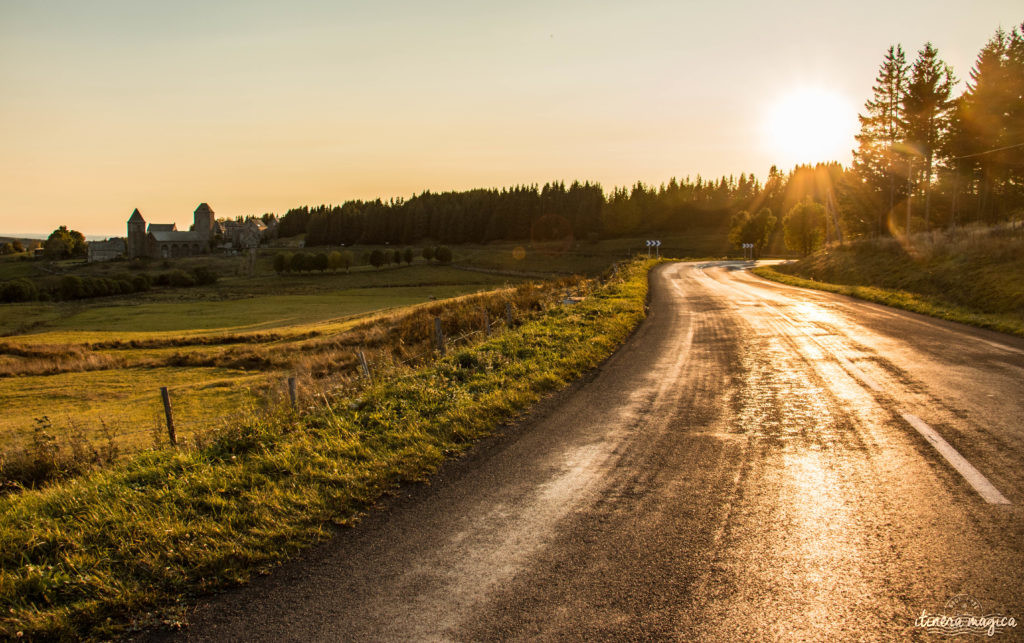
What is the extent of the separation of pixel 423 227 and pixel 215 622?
164m

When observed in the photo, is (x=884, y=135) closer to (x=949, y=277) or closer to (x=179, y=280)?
(x=949, y=277)

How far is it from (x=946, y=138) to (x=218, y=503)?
54223 mm

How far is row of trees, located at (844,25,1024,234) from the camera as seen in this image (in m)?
40.4

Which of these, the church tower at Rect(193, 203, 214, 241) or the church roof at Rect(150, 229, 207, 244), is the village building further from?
the church tower at Rect(193, 203, 214, 241)

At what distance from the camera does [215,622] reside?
3.51 meters

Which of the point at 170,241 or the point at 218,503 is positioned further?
the point at 170,241

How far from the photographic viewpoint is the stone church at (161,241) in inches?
6245

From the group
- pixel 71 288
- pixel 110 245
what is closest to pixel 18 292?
pixel 71 288

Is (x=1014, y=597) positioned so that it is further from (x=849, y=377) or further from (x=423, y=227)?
(x=423, y=227)

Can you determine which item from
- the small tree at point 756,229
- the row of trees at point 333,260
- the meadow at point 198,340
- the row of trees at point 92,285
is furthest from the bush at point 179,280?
Answer: the small tree at point 756,229

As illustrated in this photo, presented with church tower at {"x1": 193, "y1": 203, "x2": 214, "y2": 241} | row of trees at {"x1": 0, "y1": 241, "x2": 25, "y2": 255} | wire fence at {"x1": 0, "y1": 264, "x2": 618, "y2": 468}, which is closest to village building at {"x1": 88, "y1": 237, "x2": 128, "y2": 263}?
church tower at {"x1": 193, "y1": 203, "x2": 214, "y2": 241}

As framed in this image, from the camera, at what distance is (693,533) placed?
4.26 m

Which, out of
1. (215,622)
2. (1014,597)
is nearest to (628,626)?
(1014,597)

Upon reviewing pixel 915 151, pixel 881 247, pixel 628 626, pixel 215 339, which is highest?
pixel 915 151
